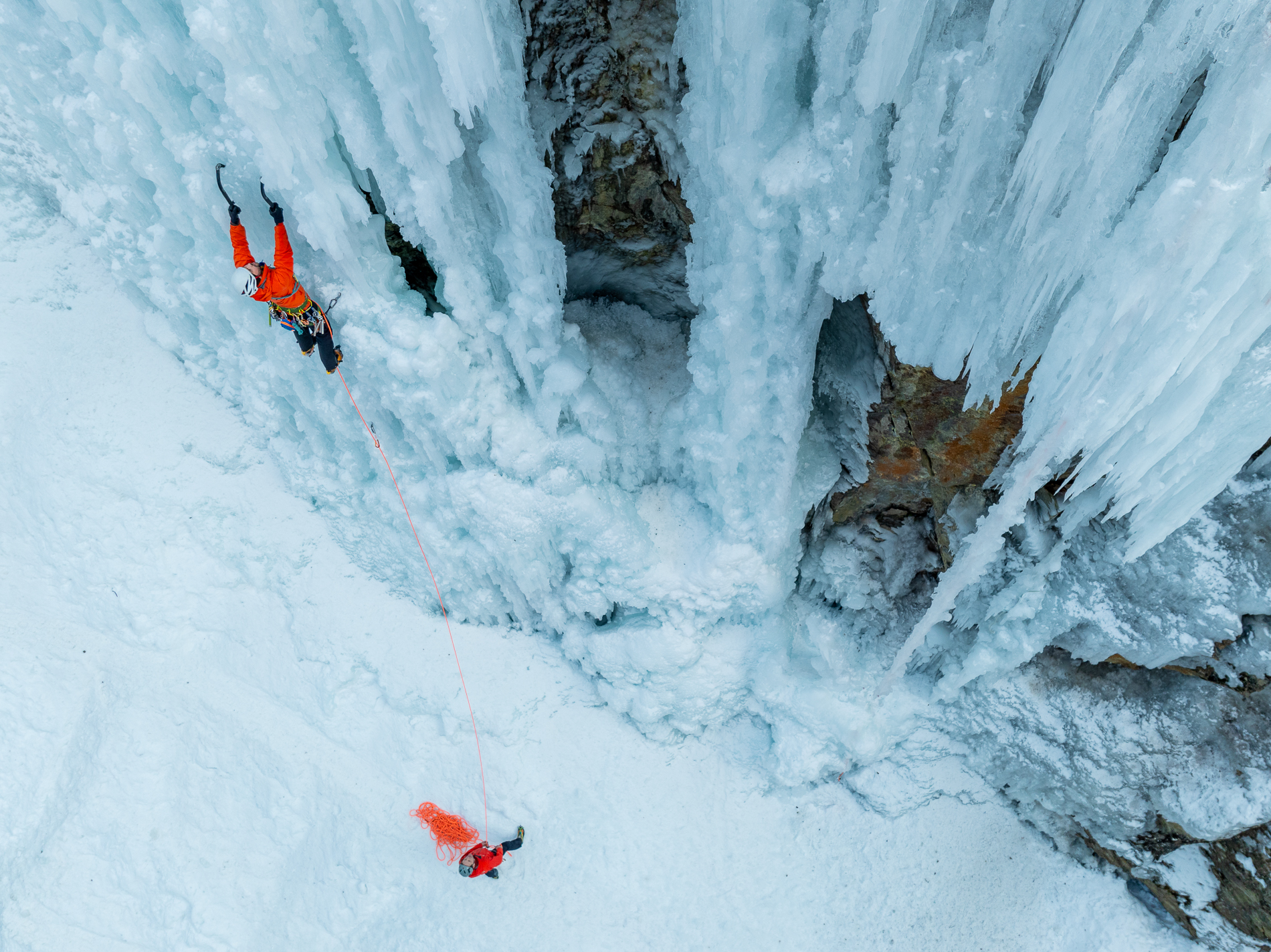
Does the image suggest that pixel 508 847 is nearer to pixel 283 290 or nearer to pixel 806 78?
pixel 283 290

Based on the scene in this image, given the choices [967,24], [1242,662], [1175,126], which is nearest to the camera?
[1175,126]

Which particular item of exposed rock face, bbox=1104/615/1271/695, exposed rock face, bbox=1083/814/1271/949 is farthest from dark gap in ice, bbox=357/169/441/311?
exposed rock face, bbox=1083/814/1271/949

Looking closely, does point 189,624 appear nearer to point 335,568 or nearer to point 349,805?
point 335,568

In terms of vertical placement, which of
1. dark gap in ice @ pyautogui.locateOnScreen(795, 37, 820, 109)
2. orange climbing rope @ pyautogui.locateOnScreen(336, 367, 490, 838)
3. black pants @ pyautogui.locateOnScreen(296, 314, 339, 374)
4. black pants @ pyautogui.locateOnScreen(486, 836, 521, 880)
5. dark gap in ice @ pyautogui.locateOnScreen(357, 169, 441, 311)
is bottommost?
black pants @ pyautogui.locateOnScreen(486, 836, 521, 880)

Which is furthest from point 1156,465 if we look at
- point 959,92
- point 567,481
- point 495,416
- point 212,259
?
point 212,259

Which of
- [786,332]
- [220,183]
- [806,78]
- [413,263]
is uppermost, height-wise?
[806,78]

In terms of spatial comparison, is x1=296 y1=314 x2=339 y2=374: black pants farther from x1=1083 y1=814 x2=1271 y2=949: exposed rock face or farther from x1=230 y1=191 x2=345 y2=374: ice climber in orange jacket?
x1=1083 y1=814 x2=1271 y2=949: exposed rock face

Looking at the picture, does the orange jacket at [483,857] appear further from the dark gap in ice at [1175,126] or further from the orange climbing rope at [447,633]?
the dark gap in ice at [1175,126]

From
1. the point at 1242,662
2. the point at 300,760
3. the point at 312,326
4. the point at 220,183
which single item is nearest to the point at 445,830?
the point at 300,760
